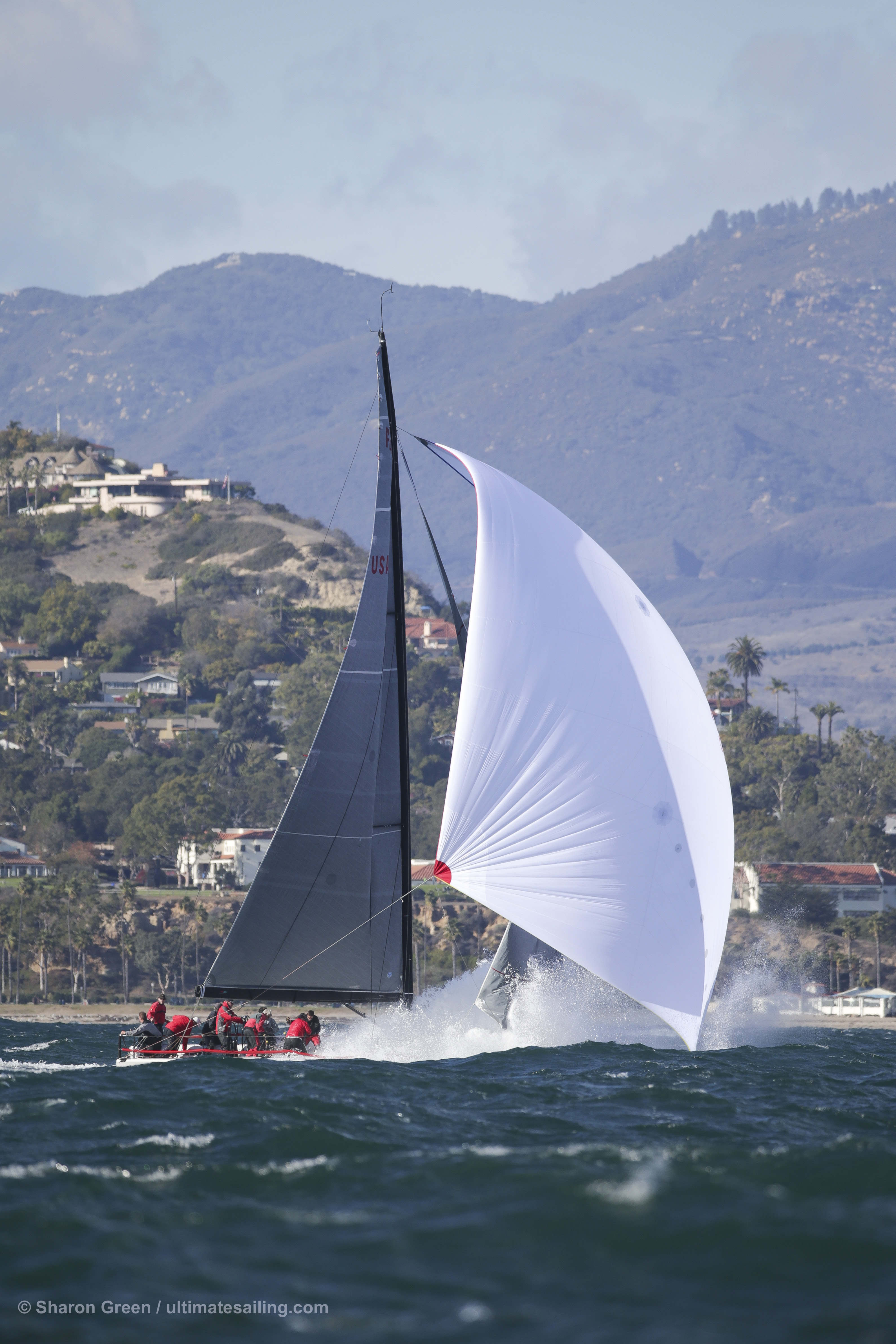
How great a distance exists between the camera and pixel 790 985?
309 feet

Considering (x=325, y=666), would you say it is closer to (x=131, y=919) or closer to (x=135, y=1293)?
(x=131, y=919)

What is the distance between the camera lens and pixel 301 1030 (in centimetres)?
2595

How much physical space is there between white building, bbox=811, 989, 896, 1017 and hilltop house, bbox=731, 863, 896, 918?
47.8ft

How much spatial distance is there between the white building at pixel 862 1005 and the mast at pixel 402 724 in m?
64.2

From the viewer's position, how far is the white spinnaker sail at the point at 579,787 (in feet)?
76.8

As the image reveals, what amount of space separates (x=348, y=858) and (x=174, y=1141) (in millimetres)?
7689

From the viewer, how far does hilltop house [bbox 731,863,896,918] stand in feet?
338

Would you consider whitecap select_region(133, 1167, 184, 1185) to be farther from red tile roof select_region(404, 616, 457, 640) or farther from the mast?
red tile roof select_region(404, 616, 457, 640)

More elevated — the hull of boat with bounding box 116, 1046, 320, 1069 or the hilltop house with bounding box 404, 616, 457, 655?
the hilltop house with bounding box 404, 616, 457, 655

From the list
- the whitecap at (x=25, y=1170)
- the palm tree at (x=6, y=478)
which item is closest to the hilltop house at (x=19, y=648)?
the palm tree at (x=6, y=478)

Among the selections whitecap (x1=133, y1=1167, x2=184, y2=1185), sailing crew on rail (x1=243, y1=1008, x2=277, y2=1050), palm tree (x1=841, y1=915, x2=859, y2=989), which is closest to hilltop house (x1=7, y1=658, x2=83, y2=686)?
palm tree (x1=841, y1=915, x2=859, y2=989)

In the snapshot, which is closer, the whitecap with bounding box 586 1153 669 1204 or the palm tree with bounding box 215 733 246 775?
the whitecap with bounding box 586 1153 669 1204

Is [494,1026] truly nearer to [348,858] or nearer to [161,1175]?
[348,858]

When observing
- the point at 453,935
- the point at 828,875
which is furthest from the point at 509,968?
the point at 828,875
